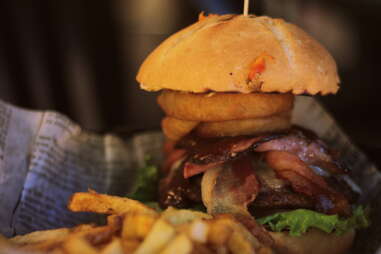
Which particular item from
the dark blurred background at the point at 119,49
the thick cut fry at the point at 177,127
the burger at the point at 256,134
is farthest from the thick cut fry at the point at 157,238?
the dark blurred background at the point at 119,49

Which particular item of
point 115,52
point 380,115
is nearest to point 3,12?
point 115,52

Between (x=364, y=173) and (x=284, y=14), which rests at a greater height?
(x=284, y=14)

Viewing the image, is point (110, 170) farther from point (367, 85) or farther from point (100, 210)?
point (367, 85)

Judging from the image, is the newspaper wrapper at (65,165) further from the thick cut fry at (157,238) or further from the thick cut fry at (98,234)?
the thick cut fry at (157,238)

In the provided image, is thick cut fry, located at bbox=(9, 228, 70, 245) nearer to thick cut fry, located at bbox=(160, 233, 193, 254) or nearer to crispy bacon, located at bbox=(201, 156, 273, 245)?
thick cut fry, located at bbox=(160, 233, 193, 254)

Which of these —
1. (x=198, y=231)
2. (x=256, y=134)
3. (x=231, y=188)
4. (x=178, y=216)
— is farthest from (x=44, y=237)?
(x=256, y=134)

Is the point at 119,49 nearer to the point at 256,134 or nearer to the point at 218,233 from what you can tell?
the point at 256,134
